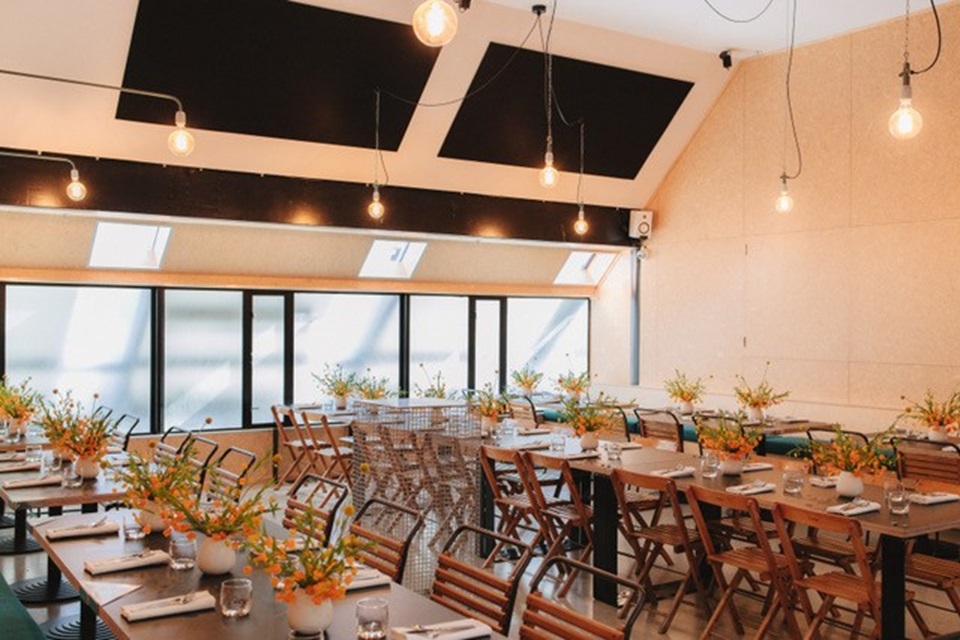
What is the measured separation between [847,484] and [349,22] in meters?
5.57

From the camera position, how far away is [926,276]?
8930 mm

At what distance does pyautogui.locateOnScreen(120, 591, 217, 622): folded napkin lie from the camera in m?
3.11

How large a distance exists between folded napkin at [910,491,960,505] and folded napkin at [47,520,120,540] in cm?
400

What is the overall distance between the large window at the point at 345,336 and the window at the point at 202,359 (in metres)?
0.74

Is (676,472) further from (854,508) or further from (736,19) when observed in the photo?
(736,19)

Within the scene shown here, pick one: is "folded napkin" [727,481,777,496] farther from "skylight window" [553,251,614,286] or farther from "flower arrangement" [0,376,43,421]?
"skylight window" [553,251,614,286]

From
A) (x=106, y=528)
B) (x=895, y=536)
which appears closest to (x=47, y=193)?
(x=106, y=528)

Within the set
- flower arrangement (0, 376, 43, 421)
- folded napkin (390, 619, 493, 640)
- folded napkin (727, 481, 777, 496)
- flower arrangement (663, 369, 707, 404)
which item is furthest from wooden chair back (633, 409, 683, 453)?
folded napkin (390, 619, 493, 640)

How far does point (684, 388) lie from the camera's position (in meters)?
10.3

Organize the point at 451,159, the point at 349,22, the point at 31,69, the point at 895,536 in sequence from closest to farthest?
the point at 895,536, the point at 31,69, the point at 349,22, the point at 451,159

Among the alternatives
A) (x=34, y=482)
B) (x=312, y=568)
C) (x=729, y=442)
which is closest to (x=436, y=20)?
(x=312, y=568)

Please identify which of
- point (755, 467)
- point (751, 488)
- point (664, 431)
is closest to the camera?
point (751, 488)

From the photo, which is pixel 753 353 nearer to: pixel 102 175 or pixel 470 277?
pixel 470 277

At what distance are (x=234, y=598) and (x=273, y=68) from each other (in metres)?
6.11
